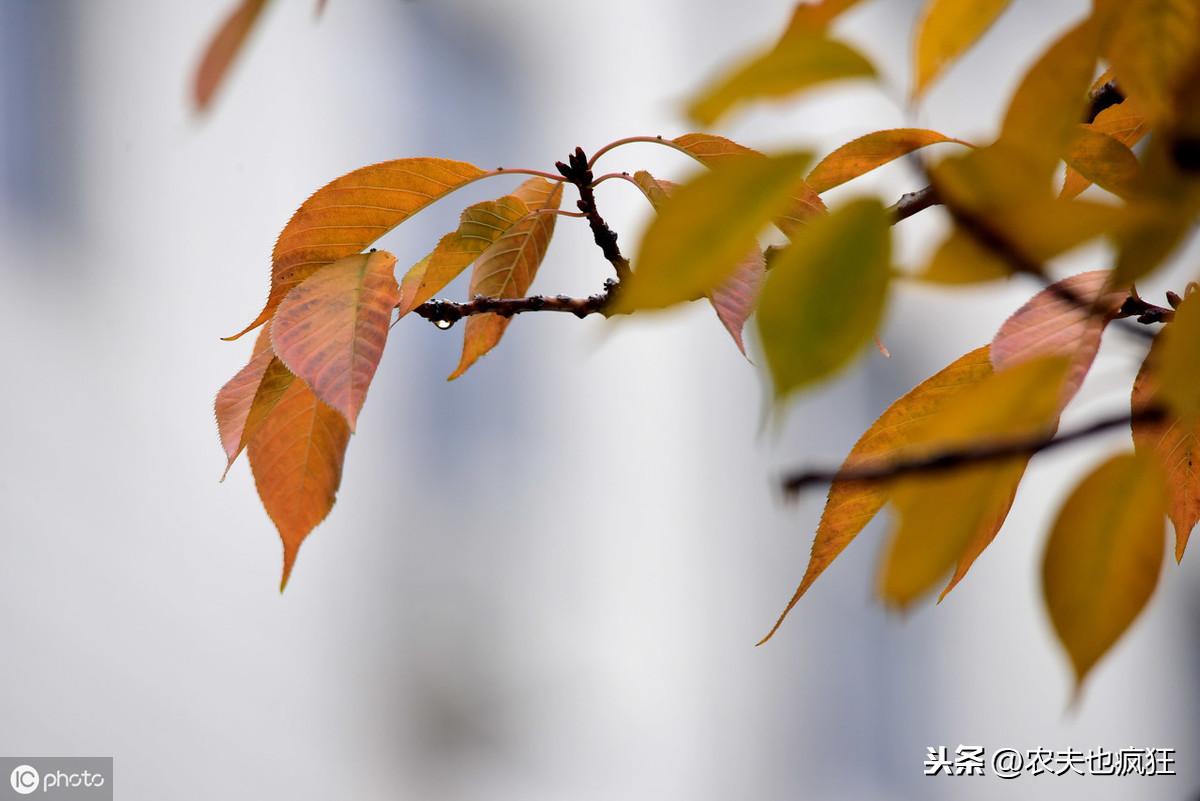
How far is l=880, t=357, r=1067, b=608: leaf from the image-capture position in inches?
4.9

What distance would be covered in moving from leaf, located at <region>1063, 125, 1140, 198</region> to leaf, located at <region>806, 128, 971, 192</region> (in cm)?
3

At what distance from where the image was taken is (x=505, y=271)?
373 mm

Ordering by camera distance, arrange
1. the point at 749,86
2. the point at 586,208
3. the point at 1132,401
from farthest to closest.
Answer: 1. the point at 586,208
2. the point at 1132,401
3. the point at 749,86

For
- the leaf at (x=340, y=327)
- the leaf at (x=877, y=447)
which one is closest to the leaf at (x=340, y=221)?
the leaf at (x=340, y=327)

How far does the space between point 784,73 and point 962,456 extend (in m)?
0.05

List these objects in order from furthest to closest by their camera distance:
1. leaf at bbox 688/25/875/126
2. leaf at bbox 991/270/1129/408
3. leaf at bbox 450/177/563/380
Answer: leaf at bbox 450/177/563/380, leaf at bbox 991/270/1129/408, leaf at bbox 688/25/875/126

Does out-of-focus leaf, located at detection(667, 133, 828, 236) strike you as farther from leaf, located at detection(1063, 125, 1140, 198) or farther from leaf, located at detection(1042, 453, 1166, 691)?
leaf, located at detection(1042, 453, 1166, 691)

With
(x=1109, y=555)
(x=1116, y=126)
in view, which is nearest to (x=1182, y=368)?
(x=1109, y=555)

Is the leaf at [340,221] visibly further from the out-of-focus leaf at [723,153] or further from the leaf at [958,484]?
the leaf at [958,484]

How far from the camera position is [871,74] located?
13 cm

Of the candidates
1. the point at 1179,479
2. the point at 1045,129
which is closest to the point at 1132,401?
the point at 1179,479

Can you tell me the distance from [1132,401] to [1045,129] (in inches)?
6.1

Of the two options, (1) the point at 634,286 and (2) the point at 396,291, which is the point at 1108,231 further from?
(2) the point at 396,291

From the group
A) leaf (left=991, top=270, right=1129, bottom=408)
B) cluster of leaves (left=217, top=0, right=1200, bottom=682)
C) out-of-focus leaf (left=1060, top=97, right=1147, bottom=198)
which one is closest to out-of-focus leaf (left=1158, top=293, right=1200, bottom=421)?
cluster of leaves (left=217, top=0, right=1200, bottom=682)
